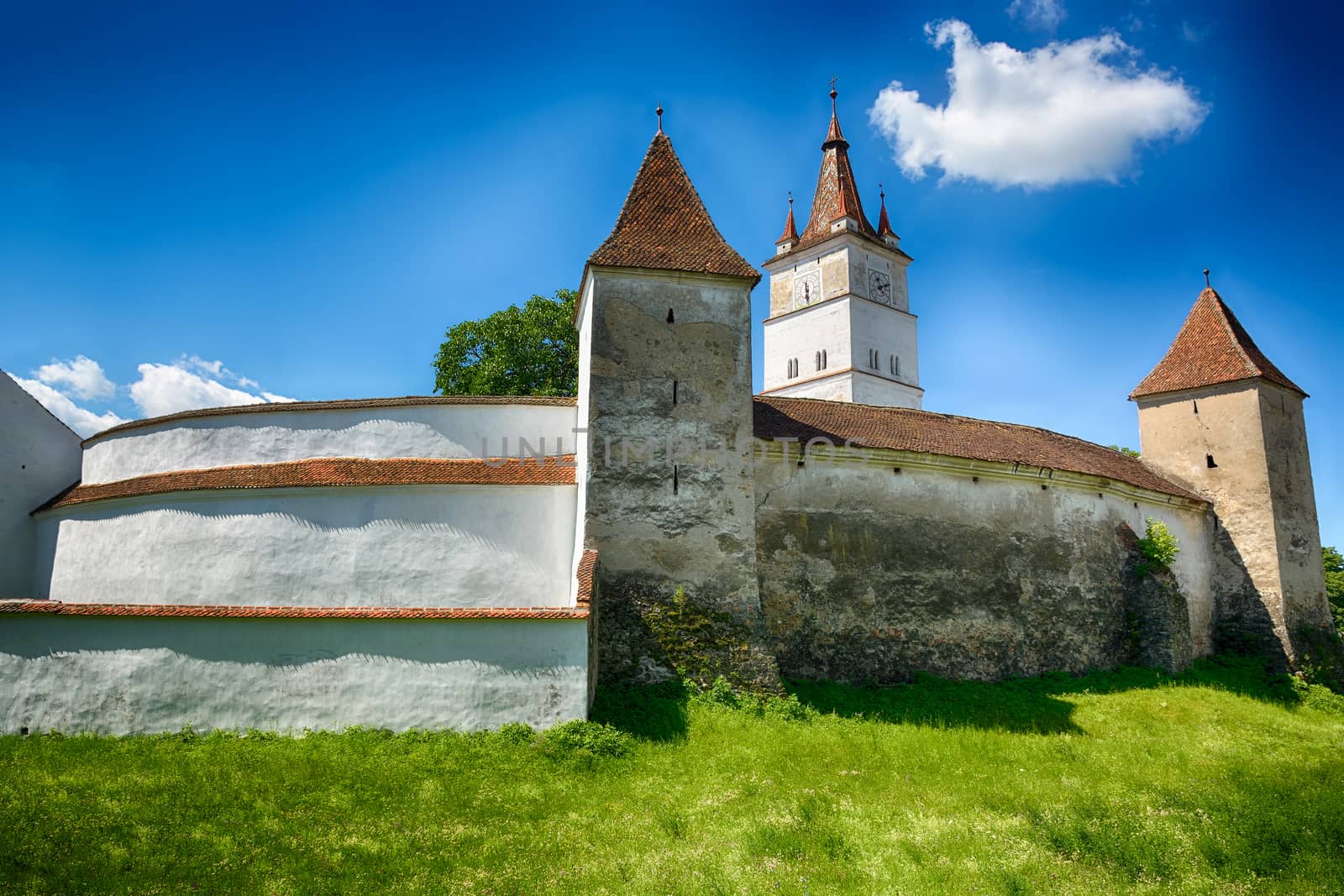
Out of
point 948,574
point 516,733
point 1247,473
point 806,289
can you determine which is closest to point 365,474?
point 516,733

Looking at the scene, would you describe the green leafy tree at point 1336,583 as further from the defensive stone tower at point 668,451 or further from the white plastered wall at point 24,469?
the white plastered wall at point 24,469

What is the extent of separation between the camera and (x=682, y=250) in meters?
15.6

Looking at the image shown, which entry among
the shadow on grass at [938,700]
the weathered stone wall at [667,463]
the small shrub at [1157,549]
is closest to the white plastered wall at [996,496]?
the small shrub at [1157,549]

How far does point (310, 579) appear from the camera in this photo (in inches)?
636

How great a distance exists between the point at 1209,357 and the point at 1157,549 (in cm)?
723

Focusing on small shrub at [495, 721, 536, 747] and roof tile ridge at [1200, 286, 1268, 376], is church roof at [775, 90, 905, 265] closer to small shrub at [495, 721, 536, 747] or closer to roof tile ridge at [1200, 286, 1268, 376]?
roof tile ridge at [1200, 286, 1268, 376]

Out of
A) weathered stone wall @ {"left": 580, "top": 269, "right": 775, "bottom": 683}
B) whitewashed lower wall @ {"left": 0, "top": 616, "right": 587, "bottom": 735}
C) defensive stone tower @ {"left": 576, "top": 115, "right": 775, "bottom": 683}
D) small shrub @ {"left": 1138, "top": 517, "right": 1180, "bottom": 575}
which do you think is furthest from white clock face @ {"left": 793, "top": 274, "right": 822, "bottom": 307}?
whitewashed lower wall @ {"left": 0, "top": 616, "right": 587, "bottom": 735}

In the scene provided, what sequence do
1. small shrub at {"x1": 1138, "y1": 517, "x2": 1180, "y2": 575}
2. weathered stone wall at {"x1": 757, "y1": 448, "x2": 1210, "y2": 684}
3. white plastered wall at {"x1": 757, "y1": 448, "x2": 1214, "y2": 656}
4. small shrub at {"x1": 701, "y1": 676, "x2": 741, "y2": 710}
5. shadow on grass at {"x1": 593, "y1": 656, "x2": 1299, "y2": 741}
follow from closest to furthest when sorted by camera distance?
1. shadow on grass at {"x1": 593, "y1": 656, "x2": 1299, "y2": 741}
2. small shrub at {"x1": 701, "y1": 676, "x2": 741, "y2": 710}
3. weathered stone wall at {"x1": 757, "y1": 448, "x2": 1210, "y2": 684}
4. white plastered wall at {"x1": 757, "y1": 448, "x2": 1214, "y2": 656}
5. small shrub at {"x1": 1138, "y1": 517, "x2": 1180, "y2": 575}

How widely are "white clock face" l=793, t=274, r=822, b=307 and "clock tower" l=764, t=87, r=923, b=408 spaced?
44 millimetres

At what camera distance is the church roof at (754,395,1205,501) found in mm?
17312

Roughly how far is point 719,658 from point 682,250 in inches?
282

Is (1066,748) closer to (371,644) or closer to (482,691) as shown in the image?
(482,691)

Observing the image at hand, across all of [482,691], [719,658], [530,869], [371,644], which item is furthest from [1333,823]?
[371,644]

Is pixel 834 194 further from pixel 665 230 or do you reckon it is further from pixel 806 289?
pixel 665 230
